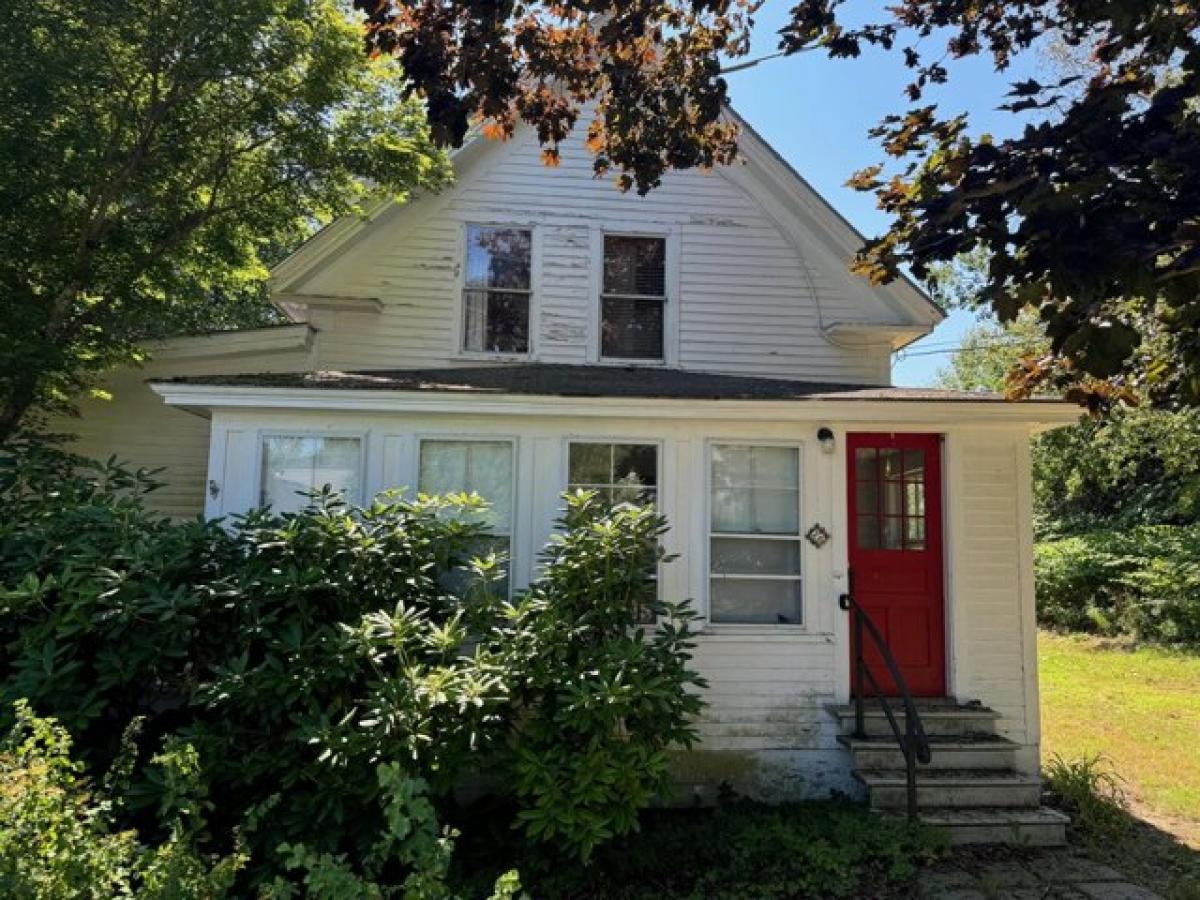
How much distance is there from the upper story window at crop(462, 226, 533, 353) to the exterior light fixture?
3.67 m

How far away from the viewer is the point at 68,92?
6.73 meters

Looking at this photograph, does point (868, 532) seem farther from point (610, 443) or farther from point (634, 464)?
point (610, 443)

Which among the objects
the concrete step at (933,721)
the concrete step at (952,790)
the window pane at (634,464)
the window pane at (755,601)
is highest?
the window pane at (634,464)

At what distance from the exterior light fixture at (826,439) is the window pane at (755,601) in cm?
115

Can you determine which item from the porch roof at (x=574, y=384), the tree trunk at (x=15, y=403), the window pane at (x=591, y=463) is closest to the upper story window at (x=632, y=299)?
the porch roof at (x=574, y=384)

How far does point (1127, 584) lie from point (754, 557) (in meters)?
12.4

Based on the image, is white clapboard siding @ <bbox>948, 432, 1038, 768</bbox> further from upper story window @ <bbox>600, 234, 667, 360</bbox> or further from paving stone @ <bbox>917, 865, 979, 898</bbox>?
upper story window @ <bbox>600, 234, 667, 360</bbox>

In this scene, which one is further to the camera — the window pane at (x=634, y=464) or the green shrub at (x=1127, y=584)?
the green shrub at (x=1127, y=584)

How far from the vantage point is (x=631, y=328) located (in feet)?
29.1

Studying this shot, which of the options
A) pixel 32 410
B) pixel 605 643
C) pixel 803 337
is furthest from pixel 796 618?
pixel 32 410

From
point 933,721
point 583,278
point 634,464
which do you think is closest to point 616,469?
point 634,464

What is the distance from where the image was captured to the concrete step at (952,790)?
215 inches

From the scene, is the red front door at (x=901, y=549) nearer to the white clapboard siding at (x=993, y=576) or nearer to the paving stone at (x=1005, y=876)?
the white clapboard siding at (x=993, y=576)

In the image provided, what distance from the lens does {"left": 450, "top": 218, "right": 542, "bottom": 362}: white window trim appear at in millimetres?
8609
